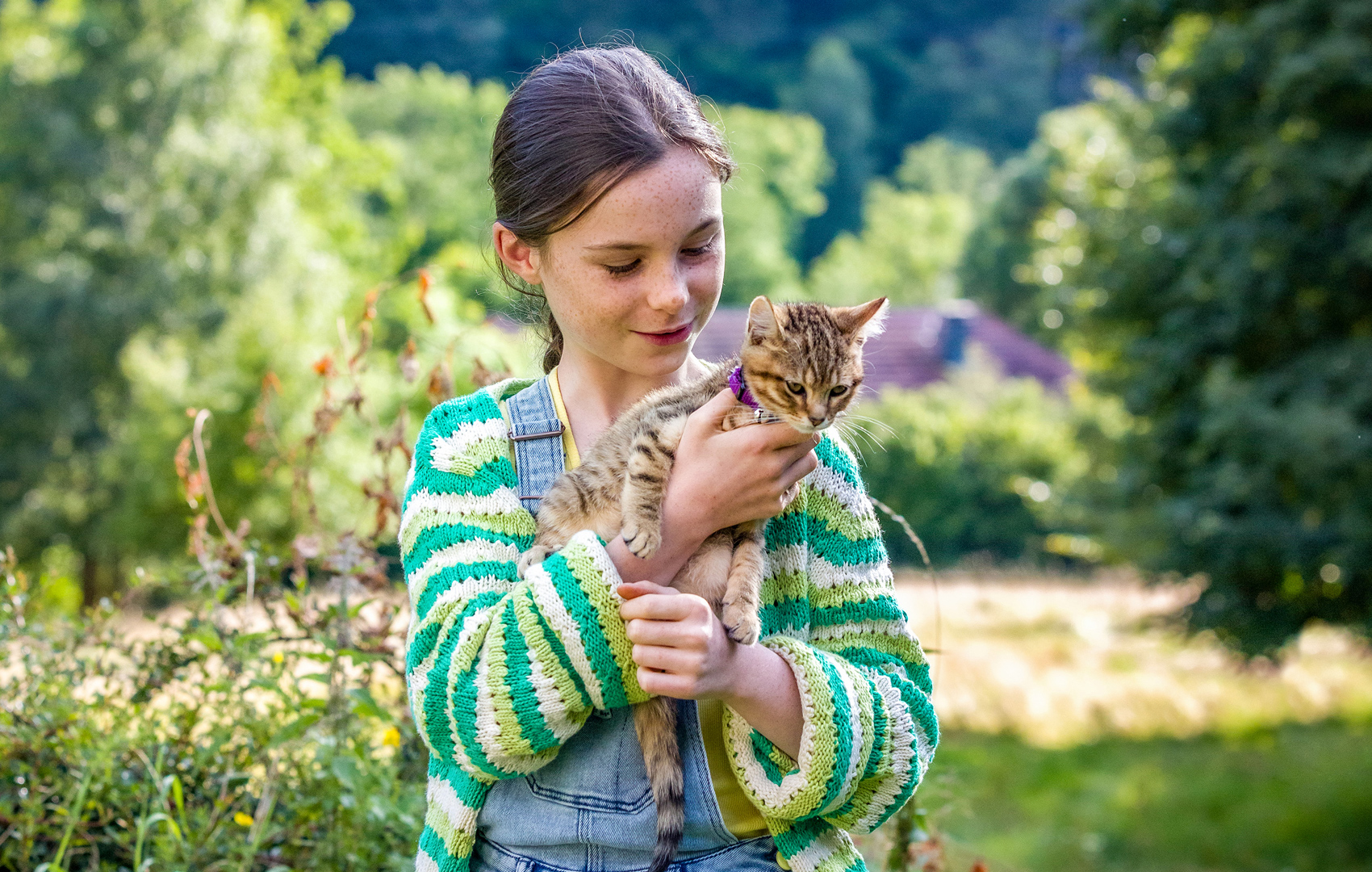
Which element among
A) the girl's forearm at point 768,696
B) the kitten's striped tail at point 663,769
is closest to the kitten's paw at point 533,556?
the kitten's striped tail at point 663,769

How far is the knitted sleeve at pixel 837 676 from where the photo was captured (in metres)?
1.98

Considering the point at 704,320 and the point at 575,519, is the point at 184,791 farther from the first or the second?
the point at 704,320

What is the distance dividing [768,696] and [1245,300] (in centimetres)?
885

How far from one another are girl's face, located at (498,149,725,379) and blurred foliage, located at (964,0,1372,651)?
7.41 m

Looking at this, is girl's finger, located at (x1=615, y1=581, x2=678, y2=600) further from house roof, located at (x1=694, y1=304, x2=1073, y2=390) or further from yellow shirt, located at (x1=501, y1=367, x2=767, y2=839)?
house roof, located at (x1=694, y1=304, x2=1073, y2=390)

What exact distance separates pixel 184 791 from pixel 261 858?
35cm

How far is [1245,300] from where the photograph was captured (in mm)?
9234

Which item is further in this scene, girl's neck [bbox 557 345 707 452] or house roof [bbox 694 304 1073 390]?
house roof [bbox 694 304 1073 390]

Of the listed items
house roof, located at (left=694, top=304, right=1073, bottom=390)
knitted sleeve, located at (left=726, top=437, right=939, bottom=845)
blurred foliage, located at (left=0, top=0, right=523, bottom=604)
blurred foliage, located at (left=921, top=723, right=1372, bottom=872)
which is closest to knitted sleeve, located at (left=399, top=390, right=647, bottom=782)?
knitted sleeve, located at (left=726, top=437, right=939, bottom=845)

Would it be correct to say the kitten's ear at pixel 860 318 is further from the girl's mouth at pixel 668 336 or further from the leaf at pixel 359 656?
the leaf at pixel 359 656

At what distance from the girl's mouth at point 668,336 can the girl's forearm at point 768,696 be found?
0.66 m

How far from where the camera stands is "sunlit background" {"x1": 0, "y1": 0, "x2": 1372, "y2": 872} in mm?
3102

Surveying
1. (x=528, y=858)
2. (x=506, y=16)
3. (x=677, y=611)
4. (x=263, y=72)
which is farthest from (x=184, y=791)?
(x=506, y=16)

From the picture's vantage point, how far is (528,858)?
80.4 inches
